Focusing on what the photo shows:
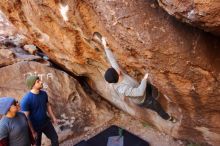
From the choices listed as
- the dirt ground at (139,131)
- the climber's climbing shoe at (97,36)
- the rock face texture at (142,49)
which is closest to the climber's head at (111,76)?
the rock face texture at (142,49)

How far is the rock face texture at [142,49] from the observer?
394 centimetres

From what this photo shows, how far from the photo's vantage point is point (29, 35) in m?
7.53

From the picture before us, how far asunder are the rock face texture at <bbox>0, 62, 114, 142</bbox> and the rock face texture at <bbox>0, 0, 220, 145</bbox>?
37 centimetres

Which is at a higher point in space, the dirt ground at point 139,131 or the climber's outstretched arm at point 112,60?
the climber's outstretched arm at point 112,60

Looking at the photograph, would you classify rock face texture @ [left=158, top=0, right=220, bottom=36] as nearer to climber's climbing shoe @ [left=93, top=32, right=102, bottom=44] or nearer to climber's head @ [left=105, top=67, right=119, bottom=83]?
climber's head @ [left=105, top=67, right=119, bottom=83]

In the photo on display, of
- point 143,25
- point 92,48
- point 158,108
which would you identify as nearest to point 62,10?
point 92,48

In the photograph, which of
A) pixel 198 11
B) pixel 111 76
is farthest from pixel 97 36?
pixel 198 11

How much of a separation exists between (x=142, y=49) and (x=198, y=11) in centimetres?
115

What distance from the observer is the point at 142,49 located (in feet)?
13.8

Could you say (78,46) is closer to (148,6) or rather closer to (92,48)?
(92,48)

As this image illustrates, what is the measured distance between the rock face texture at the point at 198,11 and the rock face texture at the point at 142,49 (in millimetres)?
466

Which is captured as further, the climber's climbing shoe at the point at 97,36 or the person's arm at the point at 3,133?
the climber's climbing shoe at the point at 97,36

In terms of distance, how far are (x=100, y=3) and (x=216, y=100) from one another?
7.11 feet

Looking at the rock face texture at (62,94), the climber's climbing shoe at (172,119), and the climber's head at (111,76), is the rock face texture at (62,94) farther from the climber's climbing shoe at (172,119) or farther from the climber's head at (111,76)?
the climber's head at (111,76)
